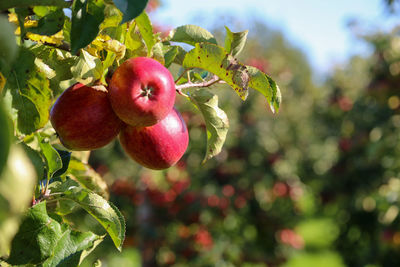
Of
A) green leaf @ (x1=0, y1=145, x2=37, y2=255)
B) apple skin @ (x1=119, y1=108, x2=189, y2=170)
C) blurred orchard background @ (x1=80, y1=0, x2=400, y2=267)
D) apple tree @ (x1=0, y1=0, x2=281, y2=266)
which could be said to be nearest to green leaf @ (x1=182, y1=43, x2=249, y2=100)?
apple tree @ (x1=0, y1=0, x2=281, y2=266)

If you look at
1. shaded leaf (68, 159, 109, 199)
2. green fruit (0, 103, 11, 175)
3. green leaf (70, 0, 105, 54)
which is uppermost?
green fruit (0, 103, 11, 175)

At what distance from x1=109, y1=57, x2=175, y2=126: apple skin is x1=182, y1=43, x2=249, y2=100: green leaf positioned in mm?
84

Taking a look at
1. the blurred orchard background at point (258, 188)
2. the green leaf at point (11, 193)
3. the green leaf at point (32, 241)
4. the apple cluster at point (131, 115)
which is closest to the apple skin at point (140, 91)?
the apple cluster at point (131, 115)

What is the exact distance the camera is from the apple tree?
68cm

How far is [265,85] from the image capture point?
2.77 feet

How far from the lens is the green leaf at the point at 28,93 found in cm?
68

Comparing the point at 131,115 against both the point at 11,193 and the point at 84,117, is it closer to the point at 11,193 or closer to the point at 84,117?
the point at 84,117

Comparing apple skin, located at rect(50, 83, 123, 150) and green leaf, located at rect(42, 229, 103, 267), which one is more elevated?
apple skin, located at rect(50, 83, 123, 150)

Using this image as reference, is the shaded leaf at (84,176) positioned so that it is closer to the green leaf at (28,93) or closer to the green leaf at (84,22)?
the green leaf at (28,93)

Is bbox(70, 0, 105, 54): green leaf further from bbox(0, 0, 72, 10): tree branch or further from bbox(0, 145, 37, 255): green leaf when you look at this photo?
bbox(0, 145, 37, 255): green leaf

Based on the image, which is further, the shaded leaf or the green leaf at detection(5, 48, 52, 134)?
the shaded leaf

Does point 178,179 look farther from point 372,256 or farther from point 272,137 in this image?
point 372,256

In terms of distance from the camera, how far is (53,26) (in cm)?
73

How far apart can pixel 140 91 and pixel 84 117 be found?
0.13 meters
